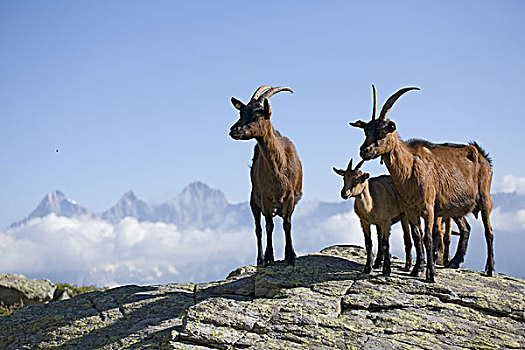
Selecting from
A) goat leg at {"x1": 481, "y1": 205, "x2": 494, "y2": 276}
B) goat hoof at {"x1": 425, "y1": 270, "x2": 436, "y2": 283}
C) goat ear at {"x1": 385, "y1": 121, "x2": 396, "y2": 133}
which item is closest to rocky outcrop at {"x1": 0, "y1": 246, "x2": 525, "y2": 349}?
goat hoof at {"x1": 425, "y1": 270, "x2": 436, "y2": 283}

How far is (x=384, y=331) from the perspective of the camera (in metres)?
8.79

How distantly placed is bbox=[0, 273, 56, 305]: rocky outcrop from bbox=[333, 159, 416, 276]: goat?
1183 centimetres

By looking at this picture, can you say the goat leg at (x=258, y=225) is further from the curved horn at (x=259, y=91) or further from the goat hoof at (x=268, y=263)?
the curved horn at (x=259, y=91)

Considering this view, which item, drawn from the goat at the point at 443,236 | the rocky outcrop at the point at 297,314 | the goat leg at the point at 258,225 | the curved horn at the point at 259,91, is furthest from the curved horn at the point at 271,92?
the goat at the point at 443,236

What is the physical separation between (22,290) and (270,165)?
11.3 meters

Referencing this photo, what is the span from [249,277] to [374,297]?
108 inches

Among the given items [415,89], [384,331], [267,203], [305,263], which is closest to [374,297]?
[384,331]

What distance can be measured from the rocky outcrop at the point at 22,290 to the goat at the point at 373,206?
38.8 ft

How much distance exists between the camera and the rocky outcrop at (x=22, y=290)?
1859 centimetres

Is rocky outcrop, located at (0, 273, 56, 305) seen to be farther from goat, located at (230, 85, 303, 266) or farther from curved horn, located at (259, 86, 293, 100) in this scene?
curved horn, located at (259, 86, 293, 100)

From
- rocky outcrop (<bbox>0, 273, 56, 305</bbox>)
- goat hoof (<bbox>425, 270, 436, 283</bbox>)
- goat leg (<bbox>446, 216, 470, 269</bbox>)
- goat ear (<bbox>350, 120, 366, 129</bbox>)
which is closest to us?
goat hoof (<bbox>425, 270, 436, 283</bbox>)

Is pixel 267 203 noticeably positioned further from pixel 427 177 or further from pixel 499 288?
pixel 499 288

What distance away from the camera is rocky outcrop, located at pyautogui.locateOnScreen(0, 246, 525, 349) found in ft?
27.8

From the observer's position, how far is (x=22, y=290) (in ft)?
61.3
